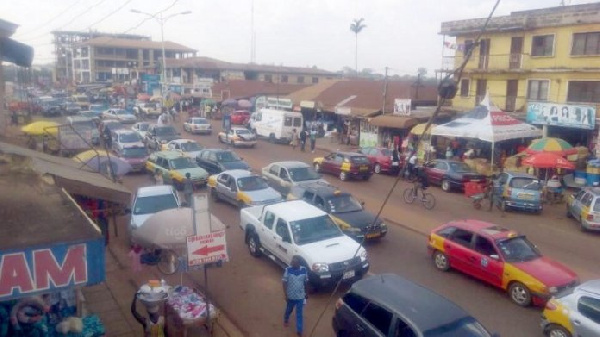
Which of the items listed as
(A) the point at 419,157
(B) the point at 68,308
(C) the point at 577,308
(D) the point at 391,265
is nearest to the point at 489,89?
(A) the point at 419,157

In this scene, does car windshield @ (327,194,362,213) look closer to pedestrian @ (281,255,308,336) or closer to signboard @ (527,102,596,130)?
pedestrian @ (281,255,308,336)

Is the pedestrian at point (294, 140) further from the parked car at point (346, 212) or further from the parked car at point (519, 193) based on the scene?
the parked car at point (346, 212)

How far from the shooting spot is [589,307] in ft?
28.1

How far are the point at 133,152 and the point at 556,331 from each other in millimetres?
20681

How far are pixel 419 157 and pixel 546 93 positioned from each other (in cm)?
778

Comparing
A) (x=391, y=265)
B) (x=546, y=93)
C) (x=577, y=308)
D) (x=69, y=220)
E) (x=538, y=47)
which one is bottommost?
(x=391, y=265)

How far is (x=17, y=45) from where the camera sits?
14.4 meters

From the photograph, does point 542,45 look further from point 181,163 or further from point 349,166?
point 181,163

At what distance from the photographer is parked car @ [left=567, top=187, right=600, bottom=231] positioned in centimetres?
1614

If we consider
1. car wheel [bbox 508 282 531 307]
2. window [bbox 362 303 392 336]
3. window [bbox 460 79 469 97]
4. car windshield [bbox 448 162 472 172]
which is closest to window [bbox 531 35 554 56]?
window [bbox 460 79 469 97]

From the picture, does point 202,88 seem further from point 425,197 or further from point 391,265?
point 391,265

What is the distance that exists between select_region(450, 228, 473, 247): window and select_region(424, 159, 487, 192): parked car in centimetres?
1017

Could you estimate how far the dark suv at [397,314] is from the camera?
752 centimetres

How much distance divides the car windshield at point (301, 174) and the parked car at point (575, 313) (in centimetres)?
1130
